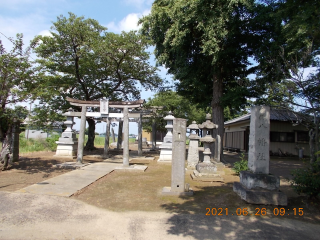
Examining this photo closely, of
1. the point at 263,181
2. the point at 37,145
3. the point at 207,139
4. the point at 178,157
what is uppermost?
the point at 207,139

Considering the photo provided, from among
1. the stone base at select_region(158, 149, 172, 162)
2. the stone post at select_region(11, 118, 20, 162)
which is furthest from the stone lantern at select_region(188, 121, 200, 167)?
the stone post at select_region(11, 118, 20, 162)

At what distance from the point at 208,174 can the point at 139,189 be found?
3248mm

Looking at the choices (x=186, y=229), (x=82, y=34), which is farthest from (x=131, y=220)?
(x=82, y=34)

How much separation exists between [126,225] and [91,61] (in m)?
11.6

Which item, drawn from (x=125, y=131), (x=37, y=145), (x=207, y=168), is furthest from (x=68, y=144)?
(x=207, y=168)

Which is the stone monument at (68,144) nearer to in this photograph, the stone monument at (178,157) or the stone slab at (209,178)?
the stone slab at (209,178)

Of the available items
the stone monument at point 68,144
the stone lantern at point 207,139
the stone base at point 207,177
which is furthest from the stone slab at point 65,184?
the stone monument at point 68,144

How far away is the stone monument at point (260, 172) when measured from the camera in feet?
18.5

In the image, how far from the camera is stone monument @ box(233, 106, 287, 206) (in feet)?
18.5

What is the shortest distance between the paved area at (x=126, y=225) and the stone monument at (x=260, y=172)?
0.75m

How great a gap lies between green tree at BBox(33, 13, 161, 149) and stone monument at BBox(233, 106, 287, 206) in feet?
30.5

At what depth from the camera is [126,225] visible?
175 inches

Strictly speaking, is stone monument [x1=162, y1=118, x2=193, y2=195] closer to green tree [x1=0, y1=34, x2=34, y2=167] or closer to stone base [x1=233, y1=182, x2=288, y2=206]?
stone base [x1=233, y1=182, x2=288, y2=206]
